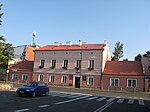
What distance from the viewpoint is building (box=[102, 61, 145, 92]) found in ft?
153

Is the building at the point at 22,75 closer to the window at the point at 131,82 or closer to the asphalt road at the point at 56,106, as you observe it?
the window at the point at 131,82

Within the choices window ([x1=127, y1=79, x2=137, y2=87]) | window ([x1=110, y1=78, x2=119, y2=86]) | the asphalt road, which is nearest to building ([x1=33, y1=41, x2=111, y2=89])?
window ([x1=110, y1=78, x2=119, y2=86])

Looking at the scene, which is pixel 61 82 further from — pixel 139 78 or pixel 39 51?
pixel 139 78

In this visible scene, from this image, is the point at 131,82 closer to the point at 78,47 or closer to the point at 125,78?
the point at 125,78

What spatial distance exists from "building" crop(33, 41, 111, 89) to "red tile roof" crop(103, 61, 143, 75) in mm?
1373

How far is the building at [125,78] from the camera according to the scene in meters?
46.7

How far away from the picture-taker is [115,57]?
95.1m

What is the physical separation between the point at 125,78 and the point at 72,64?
1150 cm

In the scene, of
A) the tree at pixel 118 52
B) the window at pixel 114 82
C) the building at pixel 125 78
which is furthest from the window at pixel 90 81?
the tree at pixel 118 52

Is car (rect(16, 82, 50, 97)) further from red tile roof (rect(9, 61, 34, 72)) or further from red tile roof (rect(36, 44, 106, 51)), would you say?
red tile roof (rect(9, 61, 34, 72))

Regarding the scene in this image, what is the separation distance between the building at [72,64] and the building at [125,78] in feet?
5.17

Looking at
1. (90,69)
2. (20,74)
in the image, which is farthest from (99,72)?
(20,74)

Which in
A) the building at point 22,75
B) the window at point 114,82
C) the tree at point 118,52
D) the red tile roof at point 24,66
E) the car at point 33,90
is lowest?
the car at point 33,90

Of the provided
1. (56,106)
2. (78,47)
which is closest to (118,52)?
(78,47)
